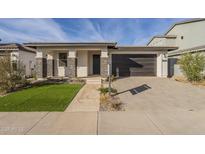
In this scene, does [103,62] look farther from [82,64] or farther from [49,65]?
[49,65]

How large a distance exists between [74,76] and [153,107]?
1056 centimetres

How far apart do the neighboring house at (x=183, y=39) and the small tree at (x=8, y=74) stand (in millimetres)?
15484

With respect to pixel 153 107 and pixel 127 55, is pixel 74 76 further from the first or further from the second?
pixel 153 107

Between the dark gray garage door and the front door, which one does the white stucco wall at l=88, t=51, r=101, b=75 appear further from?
the dark gray garage door

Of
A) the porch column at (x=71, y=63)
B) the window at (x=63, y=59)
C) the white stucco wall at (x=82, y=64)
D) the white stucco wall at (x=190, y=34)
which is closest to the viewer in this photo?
the porch column at (x=71, y=63)

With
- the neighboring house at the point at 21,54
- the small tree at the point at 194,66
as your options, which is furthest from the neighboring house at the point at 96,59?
the small tree at the point at 194,66

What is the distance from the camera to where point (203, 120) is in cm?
654

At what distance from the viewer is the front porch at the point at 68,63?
17.8m

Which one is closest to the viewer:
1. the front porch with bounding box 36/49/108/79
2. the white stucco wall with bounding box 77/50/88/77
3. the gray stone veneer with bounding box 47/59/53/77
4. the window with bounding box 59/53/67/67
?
the front porch with bounding box 36/49/108/79

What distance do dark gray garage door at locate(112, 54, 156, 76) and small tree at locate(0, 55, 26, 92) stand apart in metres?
9.51

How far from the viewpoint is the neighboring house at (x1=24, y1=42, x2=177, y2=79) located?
17.2m

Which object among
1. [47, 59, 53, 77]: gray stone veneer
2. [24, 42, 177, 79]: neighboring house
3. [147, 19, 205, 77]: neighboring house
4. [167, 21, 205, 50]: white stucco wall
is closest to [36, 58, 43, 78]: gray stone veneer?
Result: [24, 42, 177, 79]: neighboring house

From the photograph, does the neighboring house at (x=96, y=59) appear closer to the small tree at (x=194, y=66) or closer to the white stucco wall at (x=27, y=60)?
the small tree at (x=194, y=66)
